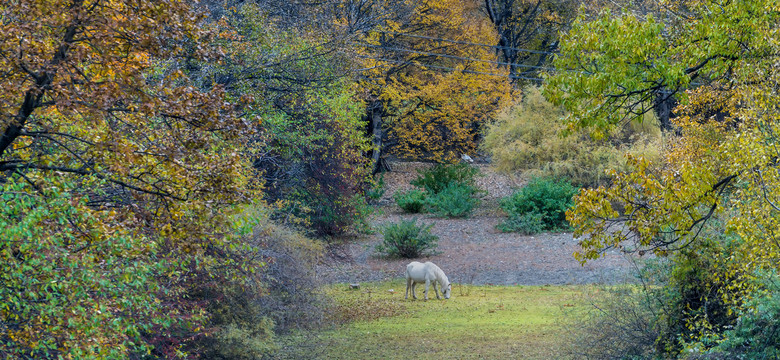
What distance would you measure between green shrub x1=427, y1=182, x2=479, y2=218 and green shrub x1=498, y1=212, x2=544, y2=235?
2.46 m

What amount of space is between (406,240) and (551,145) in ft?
29.3

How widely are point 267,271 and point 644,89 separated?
6421 millimetres

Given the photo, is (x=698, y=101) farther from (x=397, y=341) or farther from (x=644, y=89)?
(x=397, y=341)

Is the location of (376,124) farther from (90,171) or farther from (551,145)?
(90,171)

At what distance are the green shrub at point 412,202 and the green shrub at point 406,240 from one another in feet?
23.4

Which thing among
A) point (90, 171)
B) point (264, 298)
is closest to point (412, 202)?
point (264, 298)

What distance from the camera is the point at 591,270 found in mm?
22797

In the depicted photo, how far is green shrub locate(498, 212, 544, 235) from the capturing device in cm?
2822

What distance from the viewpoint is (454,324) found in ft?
50.7

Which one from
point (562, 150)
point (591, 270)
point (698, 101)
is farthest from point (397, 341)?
point (562, 150)

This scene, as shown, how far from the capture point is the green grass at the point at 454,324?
41.5 ft

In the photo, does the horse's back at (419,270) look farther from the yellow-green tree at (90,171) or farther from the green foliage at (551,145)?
the green foliage at (551,145)

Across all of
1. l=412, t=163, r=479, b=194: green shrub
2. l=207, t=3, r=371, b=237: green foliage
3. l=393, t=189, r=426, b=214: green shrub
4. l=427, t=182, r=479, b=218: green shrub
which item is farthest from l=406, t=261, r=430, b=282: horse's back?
l=412, t=163, r=479, b=194: green shrub

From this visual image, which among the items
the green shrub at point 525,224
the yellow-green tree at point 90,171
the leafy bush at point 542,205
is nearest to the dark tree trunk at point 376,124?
the leafy bush at point 542,205
